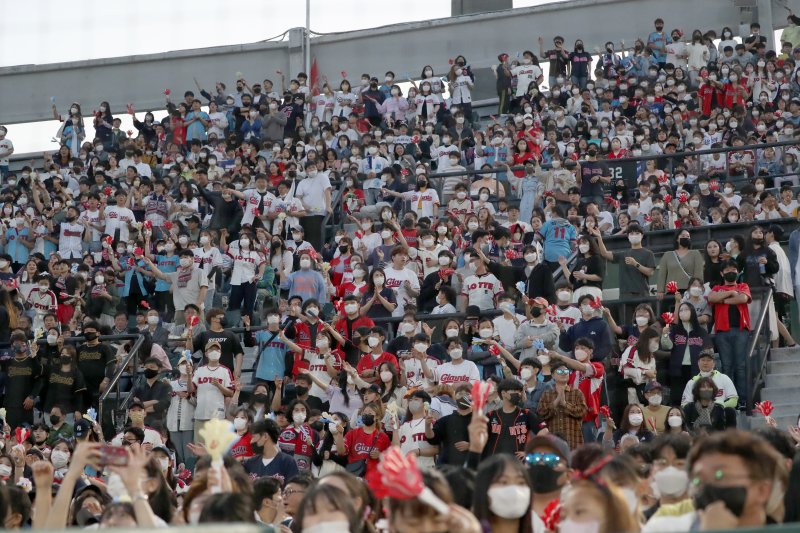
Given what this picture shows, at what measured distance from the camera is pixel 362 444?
13.5 meters

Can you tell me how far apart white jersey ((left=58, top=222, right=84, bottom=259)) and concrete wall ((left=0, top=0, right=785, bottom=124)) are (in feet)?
39.3

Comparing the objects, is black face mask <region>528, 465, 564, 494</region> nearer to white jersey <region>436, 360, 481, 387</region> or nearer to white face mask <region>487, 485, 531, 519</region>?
white face mask <region>487, 485, 531, 519</region>

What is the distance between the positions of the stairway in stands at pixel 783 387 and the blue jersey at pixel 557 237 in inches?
127

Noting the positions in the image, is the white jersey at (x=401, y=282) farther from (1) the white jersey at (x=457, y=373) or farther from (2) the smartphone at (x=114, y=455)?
(2) the smartphone at (x=114, y=455)

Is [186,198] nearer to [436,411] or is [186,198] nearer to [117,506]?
[436,411]

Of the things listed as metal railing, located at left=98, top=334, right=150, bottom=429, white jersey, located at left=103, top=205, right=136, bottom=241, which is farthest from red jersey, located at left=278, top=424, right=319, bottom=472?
white jersey, located at left=103, top=205, right=136, bottom=241

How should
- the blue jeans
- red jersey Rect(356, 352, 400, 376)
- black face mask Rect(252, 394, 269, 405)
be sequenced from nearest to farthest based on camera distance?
1. the blue jeans
2. black face mask Rect(252, 394, 269, 405)
3. red jersey Rect(356, 352, 400, 376)

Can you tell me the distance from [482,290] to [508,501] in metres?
10.5

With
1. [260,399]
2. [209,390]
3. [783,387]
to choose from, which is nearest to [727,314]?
[783,387]

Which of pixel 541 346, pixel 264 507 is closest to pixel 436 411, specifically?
pixel 541 346

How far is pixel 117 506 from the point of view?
6.55m

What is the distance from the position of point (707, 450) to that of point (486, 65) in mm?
27045

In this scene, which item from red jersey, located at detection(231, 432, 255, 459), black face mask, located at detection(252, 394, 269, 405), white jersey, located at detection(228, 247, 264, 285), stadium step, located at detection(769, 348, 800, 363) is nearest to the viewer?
red jersey, located at detection(231, 432, 255, 459)

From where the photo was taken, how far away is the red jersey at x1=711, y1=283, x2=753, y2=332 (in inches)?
590
